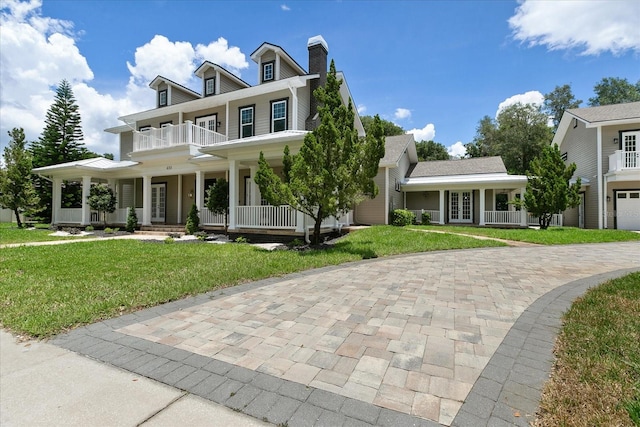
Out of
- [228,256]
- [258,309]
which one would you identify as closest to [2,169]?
[228,256]

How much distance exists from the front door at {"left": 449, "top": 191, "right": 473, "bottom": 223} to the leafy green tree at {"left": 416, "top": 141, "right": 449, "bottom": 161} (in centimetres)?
1988

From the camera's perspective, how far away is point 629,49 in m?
18.5

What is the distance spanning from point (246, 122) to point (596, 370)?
49.9ft

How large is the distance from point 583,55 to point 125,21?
2565 centimetres

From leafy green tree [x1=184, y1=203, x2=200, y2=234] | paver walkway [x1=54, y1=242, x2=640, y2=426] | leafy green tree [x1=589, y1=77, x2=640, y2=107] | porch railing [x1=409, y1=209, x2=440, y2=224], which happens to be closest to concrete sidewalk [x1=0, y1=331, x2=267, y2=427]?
paver walkway [x1=54, y1=242, x2=640, y2=426]

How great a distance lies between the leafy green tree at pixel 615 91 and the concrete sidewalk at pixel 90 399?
50786mm

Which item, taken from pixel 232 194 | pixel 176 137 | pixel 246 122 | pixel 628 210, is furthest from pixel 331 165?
pixel 628 210

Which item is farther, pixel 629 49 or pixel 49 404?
pixel 629 49

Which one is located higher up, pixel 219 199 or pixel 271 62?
pixel 271 62

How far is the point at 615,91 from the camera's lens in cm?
3512

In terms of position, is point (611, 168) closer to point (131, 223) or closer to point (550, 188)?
point (550, 188)

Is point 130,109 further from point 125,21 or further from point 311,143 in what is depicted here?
point 311,143

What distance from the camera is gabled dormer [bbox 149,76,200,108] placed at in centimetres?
1745

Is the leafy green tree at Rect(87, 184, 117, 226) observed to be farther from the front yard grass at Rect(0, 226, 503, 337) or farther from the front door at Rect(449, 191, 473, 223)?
the front door at Rect(449, 191, 473, 223)
